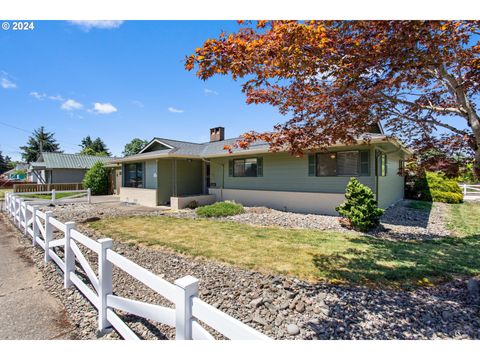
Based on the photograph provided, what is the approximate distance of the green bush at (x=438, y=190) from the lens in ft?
47.8

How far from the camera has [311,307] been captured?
304 cm

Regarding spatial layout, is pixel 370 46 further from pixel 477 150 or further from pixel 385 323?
pixel 385 323

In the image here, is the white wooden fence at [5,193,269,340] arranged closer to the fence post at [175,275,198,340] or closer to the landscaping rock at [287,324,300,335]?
the fence post at [175,275,198,340]

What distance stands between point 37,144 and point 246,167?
6371cm

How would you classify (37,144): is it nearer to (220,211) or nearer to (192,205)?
(192,205)

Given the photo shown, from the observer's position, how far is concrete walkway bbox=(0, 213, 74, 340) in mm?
2658

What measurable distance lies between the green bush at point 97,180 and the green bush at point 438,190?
24.3 metres

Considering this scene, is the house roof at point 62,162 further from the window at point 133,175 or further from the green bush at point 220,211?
the green bush at point 220,211

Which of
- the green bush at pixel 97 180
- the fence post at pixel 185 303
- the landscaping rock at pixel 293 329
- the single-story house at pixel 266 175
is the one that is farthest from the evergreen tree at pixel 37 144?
the landscaping rock at pixel 293 329

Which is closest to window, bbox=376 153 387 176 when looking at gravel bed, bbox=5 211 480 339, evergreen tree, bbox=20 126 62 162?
gravel bed, bbox=5 211 480 339

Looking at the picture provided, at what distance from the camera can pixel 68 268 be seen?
3709 millimetres

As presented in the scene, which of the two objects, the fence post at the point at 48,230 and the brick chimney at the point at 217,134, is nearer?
the fence post at the point at 48,230
